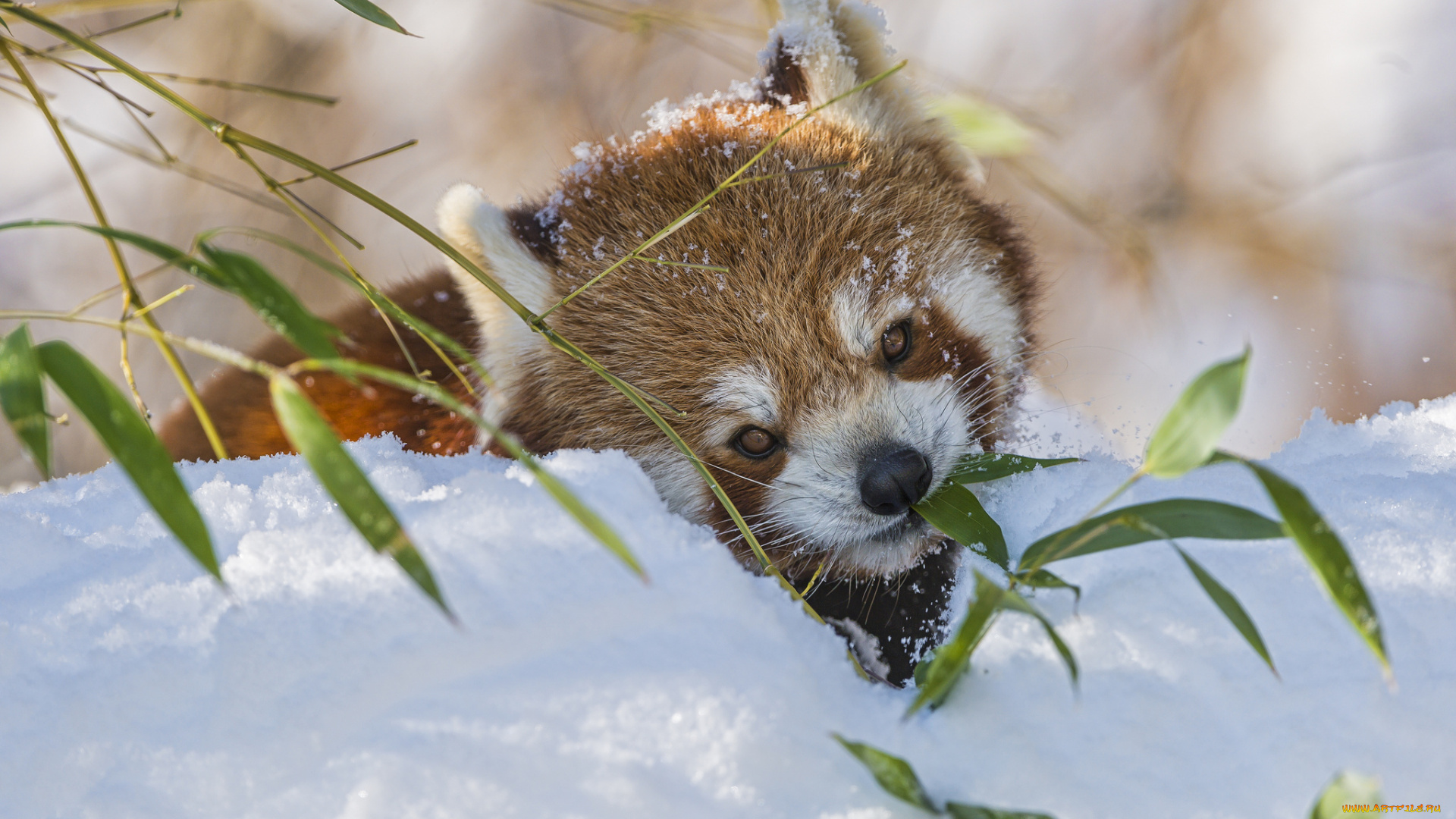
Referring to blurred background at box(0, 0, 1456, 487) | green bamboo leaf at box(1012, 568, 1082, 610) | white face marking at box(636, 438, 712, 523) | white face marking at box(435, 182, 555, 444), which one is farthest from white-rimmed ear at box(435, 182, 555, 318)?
blurred background at box(0, 0, 1456, 487)

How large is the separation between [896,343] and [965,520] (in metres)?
0.48

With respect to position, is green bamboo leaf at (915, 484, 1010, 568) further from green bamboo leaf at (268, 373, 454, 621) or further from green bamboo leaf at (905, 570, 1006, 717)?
green bamboo leaf at (268, 373, 454, 621)

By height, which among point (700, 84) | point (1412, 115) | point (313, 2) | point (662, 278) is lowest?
point (1412, 115)

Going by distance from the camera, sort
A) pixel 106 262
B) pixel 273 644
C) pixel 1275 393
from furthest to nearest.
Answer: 1. pixel 106 262
2. pixel 1275 393
3. pixel 273 644

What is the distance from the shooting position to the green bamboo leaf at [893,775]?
722 millimetres

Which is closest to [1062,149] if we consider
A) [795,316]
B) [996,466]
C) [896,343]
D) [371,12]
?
[896,343]

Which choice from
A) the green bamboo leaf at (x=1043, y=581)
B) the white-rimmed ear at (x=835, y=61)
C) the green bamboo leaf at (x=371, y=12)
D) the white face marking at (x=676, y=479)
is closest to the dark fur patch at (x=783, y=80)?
the white-rimmed ear at (x=835, y=61)

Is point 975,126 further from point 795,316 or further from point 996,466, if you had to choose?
point 996,466

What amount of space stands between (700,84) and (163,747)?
3474mm

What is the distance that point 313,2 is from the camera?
3.75 metres

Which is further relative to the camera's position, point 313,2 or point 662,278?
point 313,2

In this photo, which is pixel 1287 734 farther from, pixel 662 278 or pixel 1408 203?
pixel 1408 203

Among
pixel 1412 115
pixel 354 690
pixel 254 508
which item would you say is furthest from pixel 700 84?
pixel 354 690

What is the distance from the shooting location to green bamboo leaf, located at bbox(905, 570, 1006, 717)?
0.77 meters
